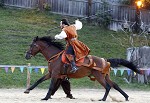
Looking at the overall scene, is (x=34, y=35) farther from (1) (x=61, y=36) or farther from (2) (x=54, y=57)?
(1) (x=61, y=36)

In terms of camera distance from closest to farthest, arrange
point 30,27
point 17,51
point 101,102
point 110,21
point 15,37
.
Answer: point 101,102 → point 17,51 → point 15,37 → point 30,27 → point 110,21

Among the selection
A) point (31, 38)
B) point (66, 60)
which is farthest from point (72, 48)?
point (31, 38)

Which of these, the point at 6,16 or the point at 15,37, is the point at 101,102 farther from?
the point at 6,16

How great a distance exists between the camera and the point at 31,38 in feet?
81.4

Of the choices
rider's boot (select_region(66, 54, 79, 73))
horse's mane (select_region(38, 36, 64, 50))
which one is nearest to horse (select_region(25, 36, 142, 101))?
horse's mane (select_region(38, 36, 64, 50))

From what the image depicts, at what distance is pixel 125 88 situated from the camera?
19.4 meters

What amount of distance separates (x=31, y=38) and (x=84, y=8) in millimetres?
6588

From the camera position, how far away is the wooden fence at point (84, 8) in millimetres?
29672

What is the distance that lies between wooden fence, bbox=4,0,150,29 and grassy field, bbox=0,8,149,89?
638mm

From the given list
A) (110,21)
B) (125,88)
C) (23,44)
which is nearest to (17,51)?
(23,44)

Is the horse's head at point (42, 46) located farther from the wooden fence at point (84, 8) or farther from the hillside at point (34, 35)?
the wooden fence at point (84, 8)

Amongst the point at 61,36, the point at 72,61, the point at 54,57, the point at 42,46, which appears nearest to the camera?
the point at 61,36

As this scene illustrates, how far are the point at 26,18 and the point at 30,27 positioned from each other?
160 cm

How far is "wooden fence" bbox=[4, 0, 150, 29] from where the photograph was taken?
97.3 ft
